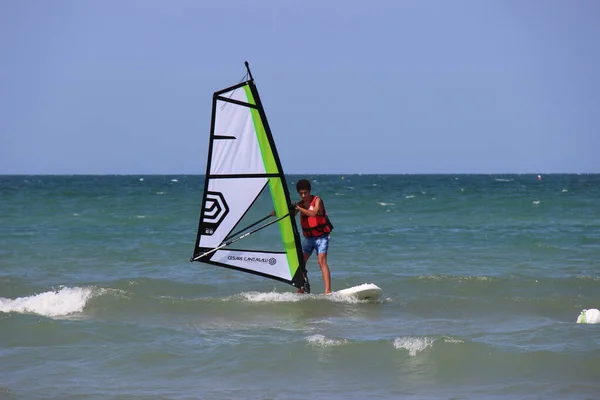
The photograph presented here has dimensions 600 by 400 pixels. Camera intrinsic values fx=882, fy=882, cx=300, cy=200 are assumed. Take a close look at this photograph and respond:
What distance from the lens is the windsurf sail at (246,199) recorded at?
8.48 meters

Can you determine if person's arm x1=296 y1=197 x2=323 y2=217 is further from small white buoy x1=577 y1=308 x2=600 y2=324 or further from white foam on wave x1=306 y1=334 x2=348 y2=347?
small white buoy x1=577 y1=308 x2=600 y2=324

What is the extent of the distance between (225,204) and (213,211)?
0.46ft

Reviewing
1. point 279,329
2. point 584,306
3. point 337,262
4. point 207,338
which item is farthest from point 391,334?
point 337,262

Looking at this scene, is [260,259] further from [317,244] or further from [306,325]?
[306,325]

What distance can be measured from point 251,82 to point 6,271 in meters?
5.36

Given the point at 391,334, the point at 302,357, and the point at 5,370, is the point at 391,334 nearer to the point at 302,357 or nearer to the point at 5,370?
the point at 302,357

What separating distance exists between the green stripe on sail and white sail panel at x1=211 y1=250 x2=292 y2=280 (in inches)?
2.8

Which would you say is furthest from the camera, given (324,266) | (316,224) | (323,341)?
(324,266)

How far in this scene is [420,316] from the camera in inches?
340

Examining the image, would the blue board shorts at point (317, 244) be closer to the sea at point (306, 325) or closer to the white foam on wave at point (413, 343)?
the sea at point (306, 325)

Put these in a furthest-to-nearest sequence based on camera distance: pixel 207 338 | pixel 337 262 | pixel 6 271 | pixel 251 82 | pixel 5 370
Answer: pixel 337 262
pixel 6 271
pixel 251 82
pixel 207 338
pixel 5 370

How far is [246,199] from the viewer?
29.0ft

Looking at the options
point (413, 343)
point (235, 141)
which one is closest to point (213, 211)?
point (235, 141)

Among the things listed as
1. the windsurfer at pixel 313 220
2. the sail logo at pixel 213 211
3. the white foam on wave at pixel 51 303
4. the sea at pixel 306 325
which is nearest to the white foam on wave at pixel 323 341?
the sea at pixel 306 325
